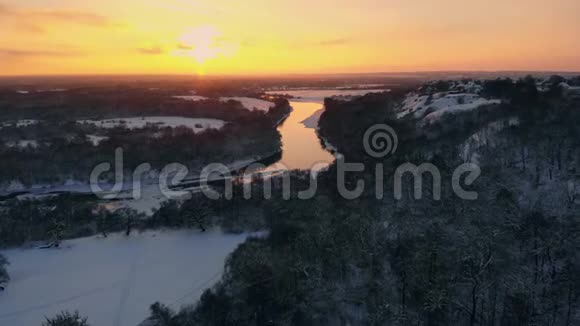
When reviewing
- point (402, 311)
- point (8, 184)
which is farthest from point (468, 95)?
point (8, 184)

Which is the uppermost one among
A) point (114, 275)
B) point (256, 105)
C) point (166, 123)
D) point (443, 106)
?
point (256, 105)

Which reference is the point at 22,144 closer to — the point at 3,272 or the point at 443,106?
the point at 3,272
